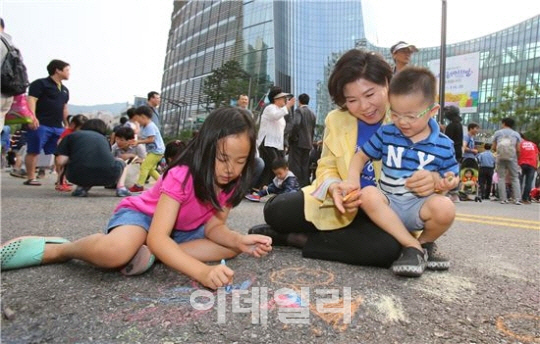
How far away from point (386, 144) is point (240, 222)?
1.73 meters

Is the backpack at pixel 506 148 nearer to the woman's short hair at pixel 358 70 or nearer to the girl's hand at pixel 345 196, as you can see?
the woman's short hair at pixel 358 70

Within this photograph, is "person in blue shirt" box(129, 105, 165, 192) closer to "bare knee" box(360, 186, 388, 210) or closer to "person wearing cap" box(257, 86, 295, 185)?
"person wearing cap" box(257, 86, 295, 185)

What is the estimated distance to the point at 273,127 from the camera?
18.2 feet

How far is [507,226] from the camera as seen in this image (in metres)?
3.64

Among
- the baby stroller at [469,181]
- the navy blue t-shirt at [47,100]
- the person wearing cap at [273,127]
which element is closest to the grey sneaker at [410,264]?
the person wearing cap at [273,127]

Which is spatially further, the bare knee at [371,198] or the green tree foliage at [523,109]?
the green tree foliage at [523,109]

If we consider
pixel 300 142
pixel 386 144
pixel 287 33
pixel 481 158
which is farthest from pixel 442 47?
pixel 287 33

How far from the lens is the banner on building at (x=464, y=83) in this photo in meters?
30.9

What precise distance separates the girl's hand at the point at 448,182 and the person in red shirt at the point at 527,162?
23.6 feet

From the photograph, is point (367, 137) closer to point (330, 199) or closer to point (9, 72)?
point (330, 199)

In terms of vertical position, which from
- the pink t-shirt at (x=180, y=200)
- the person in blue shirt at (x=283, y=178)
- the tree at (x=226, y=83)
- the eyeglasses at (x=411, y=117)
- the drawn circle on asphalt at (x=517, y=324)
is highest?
the tree at (x=226, y=83)

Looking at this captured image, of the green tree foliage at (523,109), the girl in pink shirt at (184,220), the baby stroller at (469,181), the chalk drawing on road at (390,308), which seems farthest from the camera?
the green tree foliage at (523,109)

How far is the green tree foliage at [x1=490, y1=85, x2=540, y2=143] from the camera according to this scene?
24.1 m

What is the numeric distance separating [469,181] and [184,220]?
8214mm
